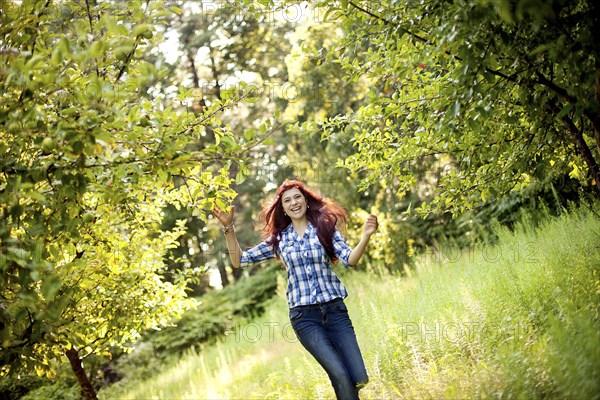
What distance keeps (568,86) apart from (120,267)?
3.98 meters

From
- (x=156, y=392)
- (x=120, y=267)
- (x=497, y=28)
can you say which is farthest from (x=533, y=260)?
(x=156, y=392)

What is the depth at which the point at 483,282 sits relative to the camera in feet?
17.7

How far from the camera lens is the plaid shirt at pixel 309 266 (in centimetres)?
412

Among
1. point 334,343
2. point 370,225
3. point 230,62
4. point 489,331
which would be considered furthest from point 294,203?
point 230,62

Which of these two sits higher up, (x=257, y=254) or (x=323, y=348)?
(x=257, y=254)

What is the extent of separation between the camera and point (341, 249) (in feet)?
13.8

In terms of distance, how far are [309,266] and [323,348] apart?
670mm

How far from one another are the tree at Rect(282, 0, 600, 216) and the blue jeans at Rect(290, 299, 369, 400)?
1.19 m

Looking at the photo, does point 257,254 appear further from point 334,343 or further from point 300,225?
point 334,343

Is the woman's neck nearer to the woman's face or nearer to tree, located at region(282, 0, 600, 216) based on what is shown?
the woman's face

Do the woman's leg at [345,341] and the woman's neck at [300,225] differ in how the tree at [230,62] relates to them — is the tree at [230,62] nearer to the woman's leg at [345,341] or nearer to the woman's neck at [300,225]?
the woman's neck at [300,225]

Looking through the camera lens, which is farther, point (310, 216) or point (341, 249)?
point (310, 216)

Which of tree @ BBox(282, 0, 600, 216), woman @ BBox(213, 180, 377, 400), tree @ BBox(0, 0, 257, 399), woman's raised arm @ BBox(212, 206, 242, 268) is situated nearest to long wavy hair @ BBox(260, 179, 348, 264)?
woman @ BBox(213, 180, 377, 400)

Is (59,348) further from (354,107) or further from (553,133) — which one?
(354,107)
